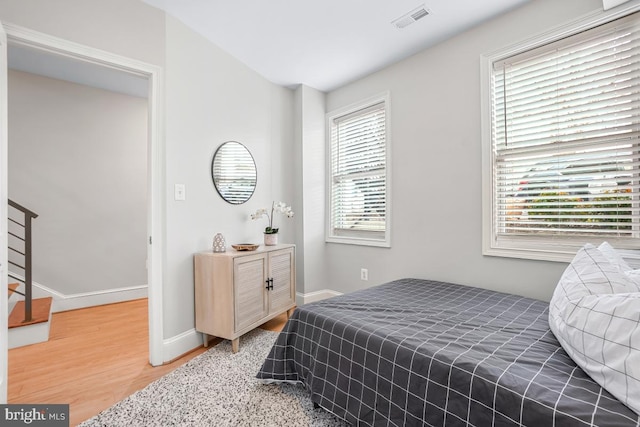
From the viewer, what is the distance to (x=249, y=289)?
2430 mm

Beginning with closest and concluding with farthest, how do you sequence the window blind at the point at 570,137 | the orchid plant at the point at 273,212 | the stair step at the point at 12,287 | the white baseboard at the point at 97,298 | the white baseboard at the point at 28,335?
the window blind at the point at 570,137, the white baseboard at the point at 28,335, the stair step at the point at 12,287, the orchid plant at the point at 273,212, the white baseboard at the point at 97,298

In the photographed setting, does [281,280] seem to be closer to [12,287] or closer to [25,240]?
[25,240]

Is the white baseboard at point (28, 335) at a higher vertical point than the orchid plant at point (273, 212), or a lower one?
lower

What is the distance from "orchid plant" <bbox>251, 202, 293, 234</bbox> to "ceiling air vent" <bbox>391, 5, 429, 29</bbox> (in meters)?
1.83

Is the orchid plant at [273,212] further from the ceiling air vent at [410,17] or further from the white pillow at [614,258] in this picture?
the white pillow at [614,258]

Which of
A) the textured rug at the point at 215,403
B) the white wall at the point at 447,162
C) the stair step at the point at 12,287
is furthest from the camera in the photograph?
the stair step at the point at 12,287

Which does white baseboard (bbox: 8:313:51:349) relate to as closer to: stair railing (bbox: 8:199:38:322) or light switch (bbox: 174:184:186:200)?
stair railing (bbox: 8:199:38:322)

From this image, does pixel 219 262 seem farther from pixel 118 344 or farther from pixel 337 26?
pixel 337 26

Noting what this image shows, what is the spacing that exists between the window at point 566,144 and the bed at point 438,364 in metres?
0.56

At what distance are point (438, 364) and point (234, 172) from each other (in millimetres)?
2297

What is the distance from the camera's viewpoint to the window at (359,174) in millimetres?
3066

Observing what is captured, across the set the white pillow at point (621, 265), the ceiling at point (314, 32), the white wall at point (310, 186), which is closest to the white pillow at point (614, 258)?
the white pillow at point (621, 265)

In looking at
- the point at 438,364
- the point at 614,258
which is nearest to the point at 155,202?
the point at 438,364

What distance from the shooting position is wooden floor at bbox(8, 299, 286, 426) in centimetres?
179
